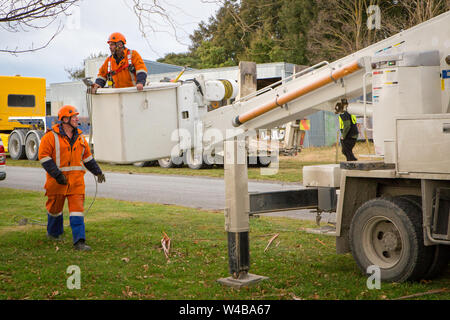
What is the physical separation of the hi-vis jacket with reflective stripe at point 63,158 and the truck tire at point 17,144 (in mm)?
19246

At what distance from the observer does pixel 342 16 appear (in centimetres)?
2781

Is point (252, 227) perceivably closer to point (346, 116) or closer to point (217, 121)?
point (217, 121)

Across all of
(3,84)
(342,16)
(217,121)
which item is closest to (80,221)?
(217,121)

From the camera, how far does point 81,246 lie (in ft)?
27.1

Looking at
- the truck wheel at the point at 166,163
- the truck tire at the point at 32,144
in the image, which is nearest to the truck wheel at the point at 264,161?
the truck wheel at the point at 166,163

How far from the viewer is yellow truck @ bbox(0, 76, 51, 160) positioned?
26422 mm

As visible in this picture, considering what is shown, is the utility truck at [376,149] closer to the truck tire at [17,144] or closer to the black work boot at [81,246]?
the black work boot at [81,246]

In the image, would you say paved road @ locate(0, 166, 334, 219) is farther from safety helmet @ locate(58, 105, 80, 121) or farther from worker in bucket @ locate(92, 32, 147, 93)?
worker in bucket @ locate(92, 32, 147, 93)

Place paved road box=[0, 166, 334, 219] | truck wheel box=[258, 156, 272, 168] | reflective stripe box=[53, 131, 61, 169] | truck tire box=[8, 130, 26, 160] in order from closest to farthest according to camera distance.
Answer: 1. reflective stripe box=[53, 131, 61, 169]
2. paved road box=[0, 166, 334, 219]
3. truck wheel box=[258, 156, 272, 168]
4. truck tire box=[8, 130, 26, 160]

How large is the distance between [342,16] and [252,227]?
20.1m

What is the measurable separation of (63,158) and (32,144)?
62.0ft

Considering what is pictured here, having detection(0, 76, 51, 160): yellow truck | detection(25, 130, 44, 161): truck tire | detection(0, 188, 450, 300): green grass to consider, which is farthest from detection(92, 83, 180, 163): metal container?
detection(0, 76, 51, 160): yellow truck

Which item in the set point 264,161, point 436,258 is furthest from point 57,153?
point 264,161

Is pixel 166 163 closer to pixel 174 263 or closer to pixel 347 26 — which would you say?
pixel 347 26
